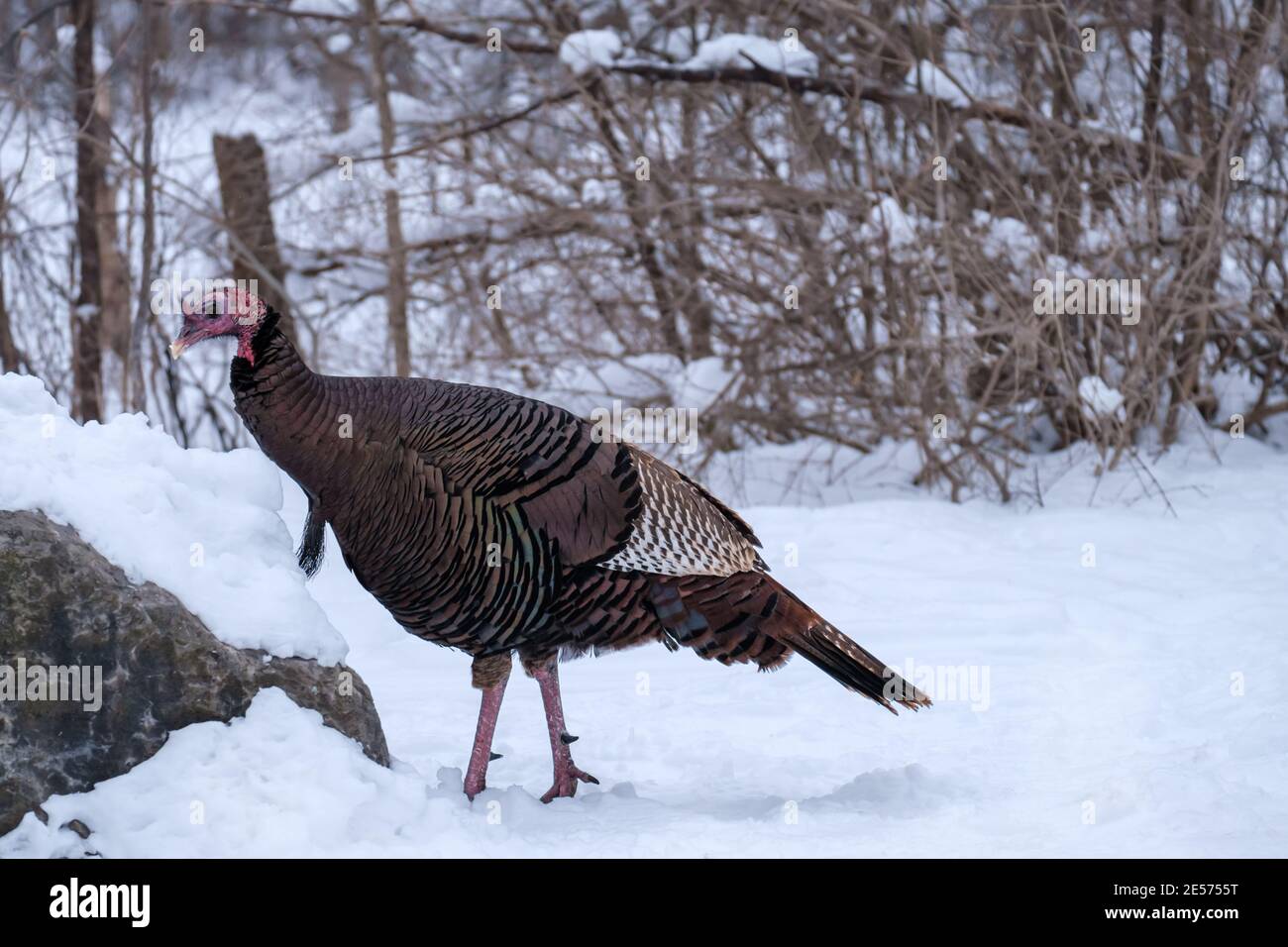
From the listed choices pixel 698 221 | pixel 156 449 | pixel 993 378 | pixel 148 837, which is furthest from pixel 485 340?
pixel 148 837

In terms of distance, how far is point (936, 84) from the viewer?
8.24 meters

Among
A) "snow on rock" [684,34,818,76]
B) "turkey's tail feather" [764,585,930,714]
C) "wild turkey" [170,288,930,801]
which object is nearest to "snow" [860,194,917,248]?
"snow on rock" [684,34,818,76]

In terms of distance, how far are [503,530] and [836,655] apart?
3.35 ft

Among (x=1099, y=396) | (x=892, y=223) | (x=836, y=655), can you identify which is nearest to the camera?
(x=836, y=655)

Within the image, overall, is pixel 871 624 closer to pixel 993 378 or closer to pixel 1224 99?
pixel 993 378

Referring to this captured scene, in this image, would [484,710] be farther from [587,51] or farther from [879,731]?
[587,51]

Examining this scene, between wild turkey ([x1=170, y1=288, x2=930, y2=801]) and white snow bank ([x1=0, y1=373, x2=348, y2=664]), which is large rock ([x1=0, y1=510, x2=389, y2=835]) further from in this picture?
wild turkey ([x1=170, y1=288, x2=930, y2=801])

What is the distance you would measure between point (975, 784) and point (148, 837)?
221 centimetres

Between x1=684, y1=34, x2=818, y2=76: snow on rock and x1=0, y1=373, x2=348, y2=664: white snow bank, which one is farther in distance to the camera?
x1=684, y1=34, x2=818, y2=76: snow on rock

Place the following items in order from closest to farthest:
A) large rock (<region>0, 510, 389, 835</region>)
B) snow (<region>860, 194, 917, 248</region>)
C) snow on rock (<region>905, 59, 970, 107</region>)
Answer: large rock (<region>0, 510, 389, 835</region>)
snow (<region>860, 194, 917, 248</region>)
snow on rock (<region>905, 59, 970, 107</region>)

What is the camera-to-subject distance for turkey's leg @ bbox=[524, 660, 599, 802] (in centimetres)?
418

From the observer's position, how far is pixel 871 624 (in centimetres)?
605

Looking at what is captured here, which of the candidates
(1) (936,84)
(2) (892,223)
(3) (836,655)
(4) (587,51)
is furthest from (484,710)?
(1) (936,84)

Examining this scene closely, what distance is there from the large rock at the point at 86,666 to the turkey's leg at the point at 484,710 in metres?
0.80
